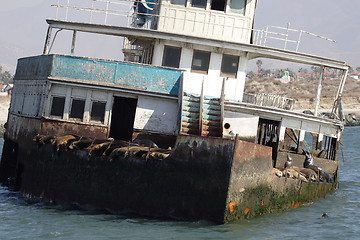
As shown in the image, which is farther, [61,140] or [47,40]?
[47,40]

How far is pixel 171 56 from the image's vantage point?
21.9 m

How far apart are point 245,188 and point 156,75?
5.82 meters

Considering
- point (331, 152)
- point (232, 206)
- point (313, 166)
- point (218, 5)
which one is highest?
point (218, 5)

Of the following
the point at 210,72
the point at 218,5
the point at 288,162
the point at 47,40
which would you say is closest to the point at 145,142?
the point at 210,72

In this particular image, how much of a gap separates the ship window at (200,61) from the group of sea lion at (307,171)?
15.0 ft

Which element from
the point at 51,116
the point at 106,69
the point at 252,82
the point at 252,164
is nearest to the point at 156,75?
the point at 106,69

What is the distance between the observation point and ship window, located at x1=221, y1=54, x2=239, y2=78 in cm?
2205

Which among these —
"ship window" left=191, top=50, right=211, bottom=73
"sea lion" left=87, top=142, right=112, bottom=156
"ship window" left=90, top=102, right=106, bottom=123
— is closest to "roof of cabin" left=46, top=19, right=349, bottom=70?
"ship window" left=191, top=50, right=211, bottom=73

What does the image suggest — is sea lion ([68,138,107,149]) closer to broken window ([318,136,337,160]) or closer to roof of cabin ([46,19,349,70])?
roof of cabin ([46,19,349,70])

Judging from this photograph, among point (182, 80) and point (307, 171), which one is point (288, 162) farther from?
point (182, 80)

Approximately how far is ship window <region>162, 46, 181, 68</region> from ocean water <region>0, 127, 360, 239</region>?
688 cm

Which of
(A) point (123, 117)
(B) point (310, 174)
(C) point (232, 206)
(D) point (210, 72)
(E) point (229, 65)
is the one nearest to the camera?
(C) point (232, 206)

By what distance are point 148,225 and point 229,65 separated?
8.66 meters

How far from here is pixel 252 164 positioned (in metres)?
16.2
